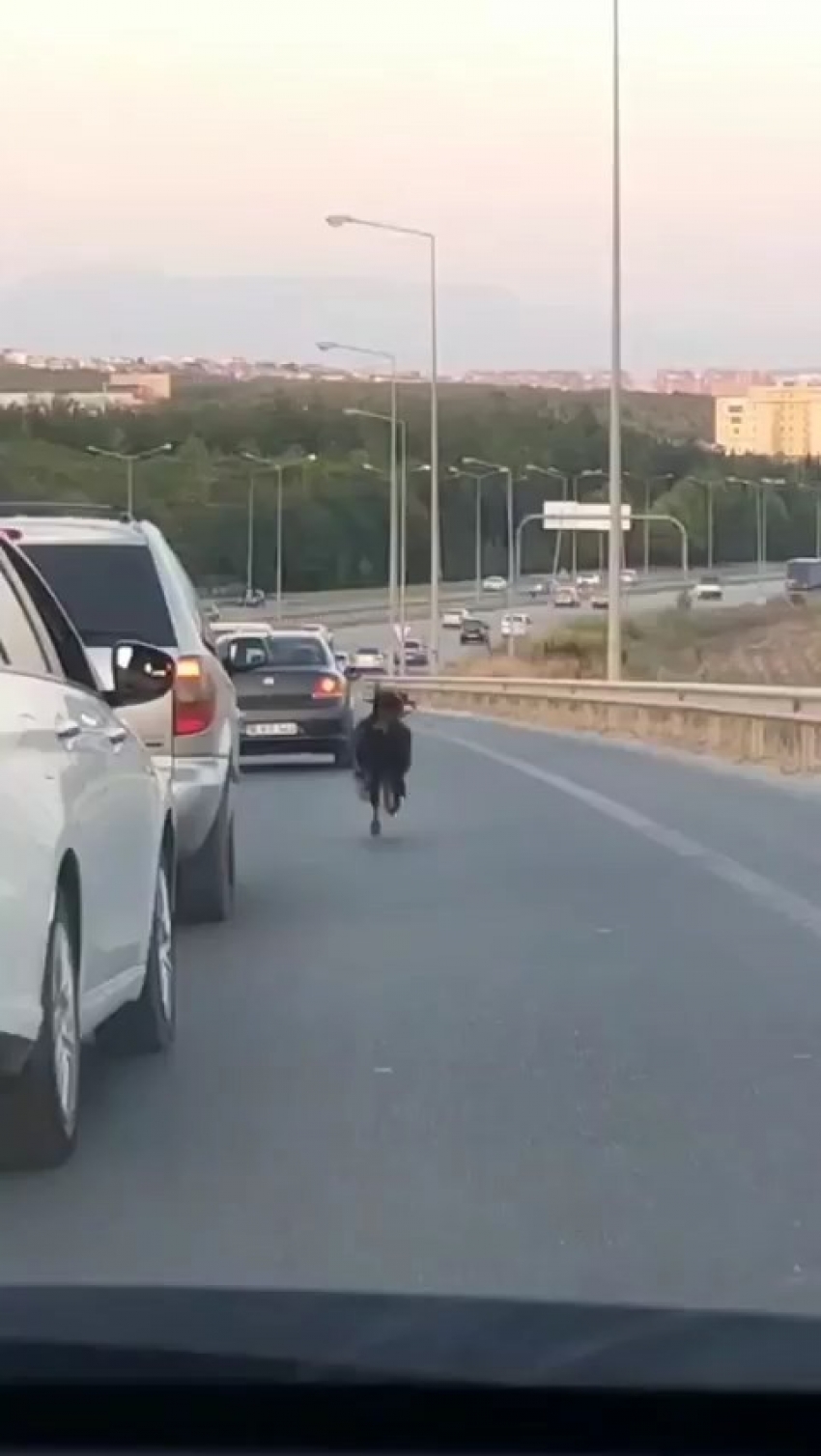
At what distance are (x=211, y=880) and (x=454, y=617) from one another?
377 feet

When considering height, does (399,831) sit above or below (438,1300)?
below

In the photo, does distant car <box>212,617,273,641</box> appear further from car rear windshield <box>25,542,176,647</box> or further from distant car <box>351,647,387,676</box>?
distant car <box>351,647,387,676</box>

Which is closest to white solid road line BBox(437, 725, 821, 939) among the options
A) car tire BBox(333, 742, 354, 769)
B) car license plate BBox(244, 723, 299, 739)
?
car tire BBox(333, 742, 354, 769)

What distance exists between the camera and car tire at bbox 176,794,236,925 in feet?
44.7

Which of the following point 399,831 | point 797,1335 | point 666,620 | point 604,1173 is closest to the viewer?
point 797,1335

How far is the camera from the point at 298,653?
104ft

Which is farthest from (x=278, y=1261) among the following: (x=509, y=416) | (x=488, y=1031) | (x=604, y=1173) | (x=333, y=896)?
(x=509, y=416)

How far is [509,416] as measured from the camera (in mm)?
147875

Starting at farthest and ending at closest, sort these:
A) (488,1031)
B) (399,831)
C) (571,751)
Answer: (571,751) → (399,831) → (488,1031)

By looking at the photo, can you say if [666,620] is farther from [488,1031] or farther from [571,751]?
[488,1031]

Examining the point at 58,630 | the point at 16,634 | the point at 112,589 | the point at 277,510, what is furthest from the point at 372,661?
the point at 16,634

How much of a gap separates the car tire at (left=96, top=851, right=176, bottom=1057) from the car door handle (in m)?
1.52

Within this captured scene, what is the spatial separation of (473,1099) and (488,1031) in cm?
141

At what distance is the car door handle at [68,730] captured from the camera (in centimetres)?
809
